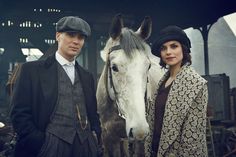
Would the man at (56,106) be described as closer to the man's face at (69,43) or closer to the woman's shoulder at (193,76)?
the man's face at (69,43)

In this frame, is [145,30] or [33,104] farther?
A: [145,30]

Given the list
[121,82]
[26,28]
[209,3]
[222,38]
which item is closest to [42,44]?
[26,28]

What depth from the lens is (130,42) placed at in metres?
3.08

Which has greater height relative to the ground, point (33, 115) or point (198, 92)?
point (198, 92)

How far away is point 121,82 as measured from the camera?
9.46 feet

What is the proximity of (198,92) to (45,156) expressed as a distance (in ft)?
4.42

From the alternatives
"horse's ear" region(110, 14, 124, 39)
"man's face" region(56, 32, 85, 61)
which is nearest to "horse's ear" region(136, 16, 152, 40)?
"horse's ear" region(110, 14, 124, 39)

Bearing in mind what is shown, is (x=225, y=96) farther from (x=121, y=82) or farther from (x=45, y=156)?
(x=45, y=156)

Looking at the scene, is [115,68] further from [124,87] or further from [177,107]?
[177,107]

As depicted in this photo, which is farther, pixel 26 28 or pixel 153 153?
pixel 26 28

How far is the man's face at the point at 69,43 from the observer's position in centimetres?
255

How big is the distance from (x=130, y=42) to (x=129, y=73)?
42 cm

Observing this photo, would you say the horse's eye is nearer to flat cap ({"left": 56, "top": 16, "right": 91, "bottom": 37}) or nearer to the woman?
the woman

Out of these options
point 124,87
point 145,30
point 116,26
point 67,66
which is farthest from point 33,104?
point 145,30
